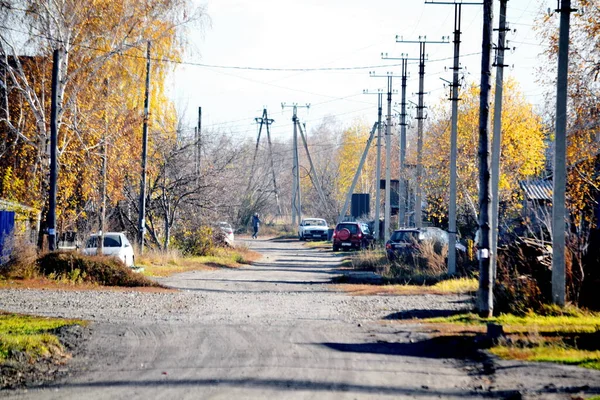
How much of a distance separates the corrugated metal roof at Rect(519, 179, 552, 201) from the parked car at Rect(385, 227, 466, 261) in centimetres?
567

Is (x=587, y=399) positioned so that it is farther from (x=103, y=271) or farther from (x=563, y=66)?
(x=103, y=271)

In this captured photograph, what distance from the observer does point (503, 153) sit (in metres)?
38.1

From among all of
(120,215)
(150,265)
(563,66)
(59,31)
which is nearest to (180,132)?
(120,215)

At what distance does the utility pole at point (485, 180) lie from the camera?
1519 centimetres

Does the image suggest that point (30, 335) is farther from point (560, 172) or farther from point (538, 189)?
point (538, 189)

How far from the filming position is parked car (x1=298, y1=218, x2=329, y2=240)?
204 ft

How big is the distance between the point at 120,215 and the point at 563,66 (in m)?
25.6

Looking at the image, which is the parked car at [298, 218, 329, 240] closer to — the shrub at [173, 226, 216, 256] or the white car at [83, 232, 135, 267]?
the shrub at [173, 226, 216, 256]

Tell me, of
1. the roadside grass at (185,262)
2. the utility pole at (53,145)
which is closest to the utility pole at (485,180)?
the utility pole at (53,145)

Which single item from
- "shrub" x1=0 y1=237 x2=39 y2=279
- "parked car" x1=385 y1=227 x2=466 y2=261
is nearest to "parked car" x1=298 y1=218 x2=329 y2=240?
"parked car" x1=385 y1=227 x2=466 y2=261

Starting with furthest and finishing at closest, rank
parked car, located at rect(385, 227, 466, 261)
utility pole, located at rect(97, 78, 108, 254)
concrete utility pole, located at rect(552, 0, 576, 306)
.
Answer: parked car, located at rect(385, 227, 466, 261)
utility pole, located at rect(97, 78, 108, 254)
concrete utility pole, located at rect(552, 0, 576, 306)

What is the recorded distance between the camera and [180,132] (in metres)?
36.4

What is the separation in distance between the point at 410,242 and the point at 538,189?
979 centimetres

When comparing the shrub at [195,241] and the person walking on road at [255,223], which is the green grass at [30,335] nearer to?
the shrub at [195,241]
